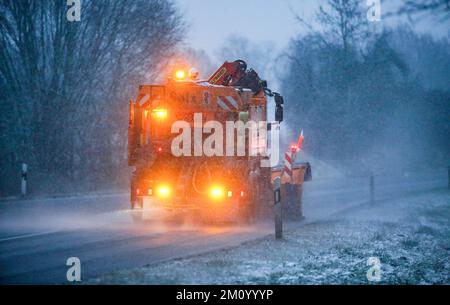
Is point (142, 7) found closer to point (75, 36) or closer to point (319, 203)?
point (75, 36)

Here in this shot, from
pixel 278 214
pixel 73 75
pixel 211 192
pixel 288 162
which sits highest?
pixel 73 75

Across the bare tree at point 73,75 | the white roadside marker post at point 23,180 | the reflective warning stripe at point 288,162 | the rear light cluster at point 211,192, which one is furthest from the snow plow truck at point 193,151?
the bare tree at point 73,75

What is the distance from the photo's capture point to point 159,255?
7.89m

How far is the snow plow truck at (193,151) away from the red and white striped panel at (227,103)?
0.04ft

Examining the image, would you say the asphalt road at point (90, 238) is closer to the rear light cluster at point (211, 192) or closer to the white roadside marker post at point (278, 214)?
the white roadside marker post at point (278, 214)

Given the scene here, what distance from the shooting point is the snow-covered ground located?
633 centimetres

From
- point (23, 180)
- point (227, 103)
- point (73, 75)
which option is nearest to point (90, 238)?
point (227, 103)

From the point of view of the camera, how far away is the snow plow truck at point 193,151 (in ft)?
35.8

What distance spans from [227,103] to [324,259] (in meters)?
4.89

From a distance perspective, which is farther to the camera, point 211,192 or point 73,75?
point 73,75

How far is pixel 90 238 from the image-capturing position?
942cm

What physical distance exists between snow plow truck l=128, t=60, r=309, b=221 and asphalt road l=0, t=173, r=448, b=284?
0.56 metres

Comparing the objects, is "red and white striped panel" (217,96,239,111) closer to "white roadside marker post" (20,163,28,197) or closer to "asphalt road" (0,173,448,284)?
"asphalt road" (0,173,448,284)

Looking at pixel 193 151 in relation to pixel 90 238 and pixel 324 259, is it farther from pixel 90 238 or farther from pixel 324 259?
pixel 324 259
